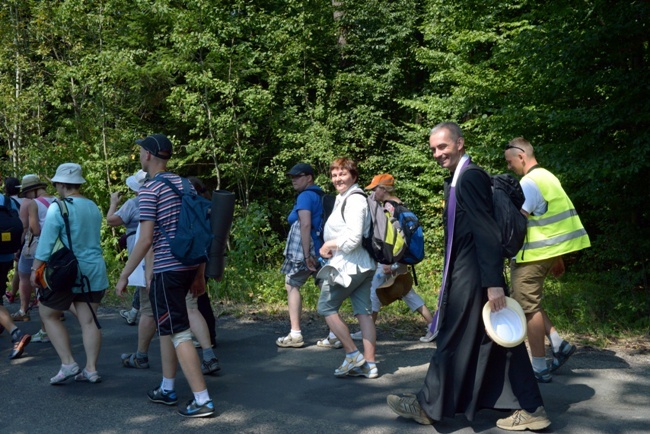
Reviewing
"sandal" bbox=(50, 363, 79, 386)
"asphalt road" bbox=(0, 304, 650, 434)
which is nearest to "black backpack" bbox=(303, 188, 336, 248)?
"asphalt road" bbox=(0, 304, 650, 434)

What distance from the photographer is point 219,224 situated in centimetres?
606

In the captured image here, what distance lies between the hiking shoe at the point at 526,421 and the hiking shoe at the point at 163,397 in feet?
8.11

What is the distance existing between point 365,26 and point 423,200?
5765mm

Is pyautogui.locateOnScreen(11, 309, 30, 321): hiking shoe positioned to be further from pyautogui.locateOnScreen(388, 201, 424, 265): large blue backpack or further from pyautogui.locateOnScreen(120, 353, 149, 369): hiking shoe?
pyautogui.locateOnScreen(388, 201, 424, 265): large blue backpack

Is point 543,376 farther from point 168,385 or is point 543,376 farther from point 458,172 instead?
point 168,385

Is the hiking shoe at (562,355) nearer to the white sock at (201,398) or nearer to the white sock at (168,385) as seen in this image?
the white sock at (201,398)

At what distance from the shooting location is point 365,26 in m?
21.9

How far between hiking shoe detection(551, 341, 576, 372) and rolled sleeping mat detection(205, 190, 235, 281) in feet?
9.89

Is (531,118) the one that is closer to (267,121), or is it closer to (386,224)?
(386,224)

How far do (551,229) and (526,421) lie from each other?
1836 mm

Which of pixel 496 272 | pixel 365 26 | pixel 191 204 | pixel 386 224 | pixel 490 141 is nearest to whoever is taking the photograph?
pixel 496 272

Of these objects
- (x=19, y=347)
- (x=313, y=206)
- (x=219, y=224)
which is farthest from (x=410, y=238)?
(x=19, y=347)

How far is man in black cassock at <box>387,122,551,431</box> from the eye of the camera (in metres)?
4.59

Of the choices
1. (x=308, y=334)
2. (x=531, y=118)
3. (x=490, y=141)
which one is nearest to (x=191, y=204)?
(x=308, y=334)
